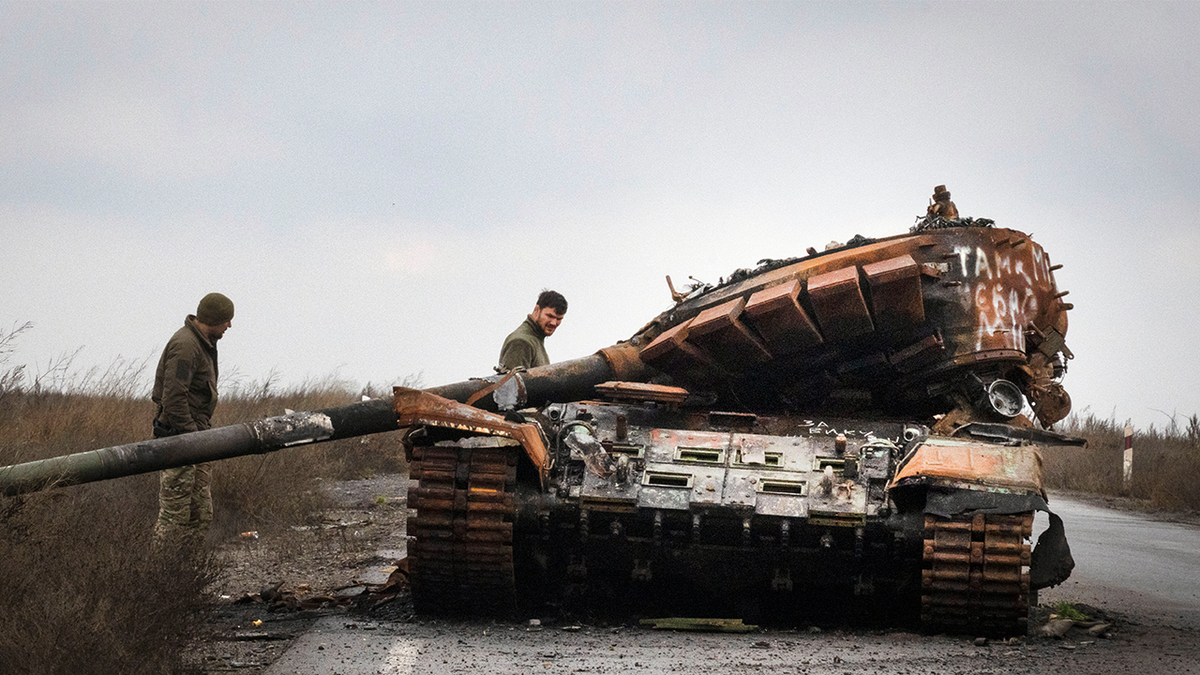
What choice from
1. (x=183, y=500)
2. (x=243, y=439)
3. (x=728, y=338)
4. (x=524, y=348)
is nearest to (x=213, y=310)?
(x=183, y=500)

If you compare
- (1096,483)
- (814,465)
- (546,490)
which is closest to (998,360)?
(814,465)

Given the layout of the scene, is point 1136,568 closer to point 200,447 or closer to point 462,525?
point 462,525

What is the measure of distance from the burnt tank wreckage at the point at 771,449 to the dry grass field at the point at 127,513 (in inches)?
29.5

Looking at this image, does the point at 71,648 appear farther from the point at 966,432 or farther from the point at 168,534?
the point at 966,432

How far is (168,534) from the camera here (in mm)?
7398

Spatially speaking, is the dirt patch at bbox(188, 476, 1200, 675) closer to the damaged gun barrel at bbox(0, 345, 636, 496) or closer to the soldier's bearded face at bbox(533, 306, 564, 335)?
the damaged gun barrel at bbox(0, 345, 636, 496)

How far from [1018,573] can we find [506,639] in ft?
8.40

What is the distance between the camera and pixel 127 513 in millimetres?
8523

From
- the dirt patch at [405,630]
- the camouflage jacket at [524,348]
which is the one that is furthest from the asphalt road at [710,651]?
the camouflage jacket at [524,348]

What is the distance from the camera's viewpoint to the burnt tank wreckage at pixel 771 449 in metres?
6.57

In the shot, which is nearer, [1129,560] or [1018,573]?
[1018,573]

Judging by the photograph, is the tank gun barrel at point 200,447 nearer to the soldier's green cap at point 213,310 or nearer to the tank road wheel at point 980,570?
the soldier's green cap at point 213,310

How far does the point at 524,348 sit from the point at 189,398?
2.40 meters

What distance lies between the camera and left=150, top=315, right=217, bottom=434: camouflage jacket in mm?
8078
